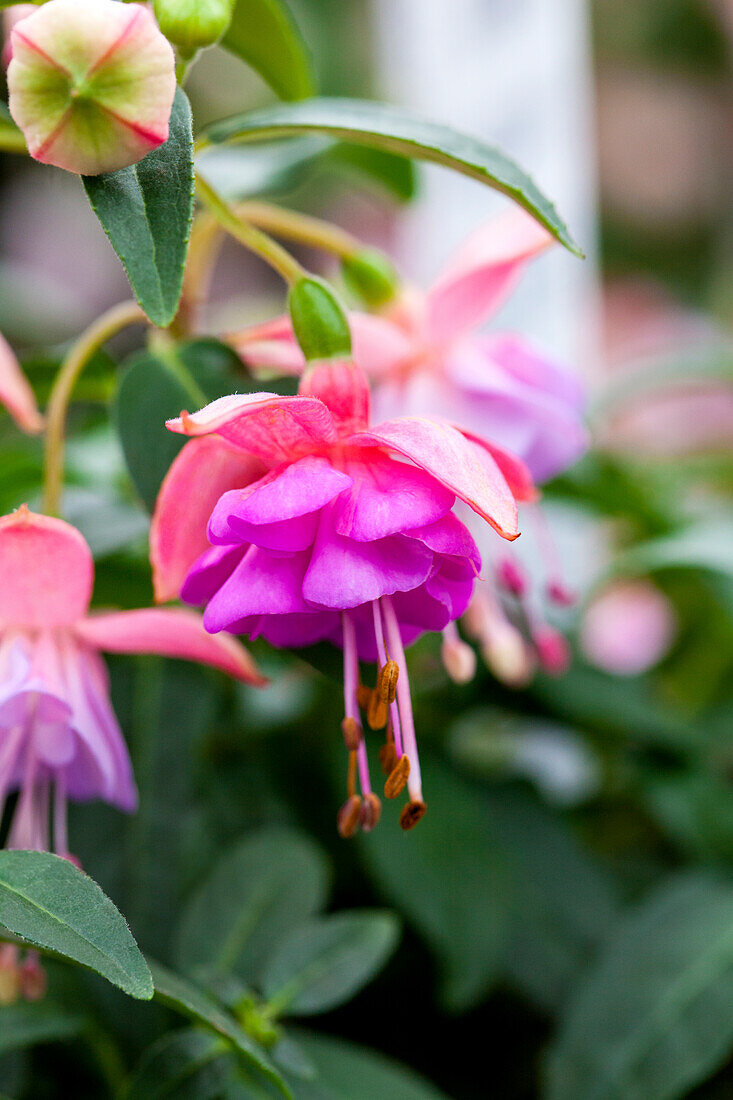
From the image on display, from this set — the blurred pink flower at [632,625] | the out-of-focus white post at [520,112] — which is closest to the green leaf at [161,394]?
the out-of-focus white post at [520,112]

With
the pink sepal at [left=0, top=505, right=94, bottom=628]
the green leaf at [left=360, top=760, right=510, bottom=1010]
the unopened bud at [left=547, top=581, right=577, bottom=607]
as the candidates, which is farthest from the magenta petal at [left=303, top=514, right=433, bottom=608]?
the green leaf at [left=360, top=760, right=510, bottom=1010]

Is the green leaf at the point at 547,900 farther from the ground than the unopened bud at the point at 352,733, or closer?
closer

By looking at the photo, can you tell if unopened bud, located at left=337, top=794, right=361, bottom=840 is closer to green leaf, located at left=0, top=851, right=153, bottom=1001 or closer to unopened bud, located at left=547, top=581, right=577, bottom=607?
green leaf, located at left=0, top=851, right=153, bottom=1001

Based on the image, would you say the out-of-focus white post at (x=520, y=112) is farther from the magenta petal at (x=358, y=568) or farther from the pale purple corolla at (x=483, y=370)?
the magenta petal at (x=358, y=568)

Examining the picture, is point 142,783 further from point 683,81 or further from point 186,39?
point 683,81

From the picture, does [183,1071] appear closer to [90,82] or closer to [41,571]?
[41,571]
